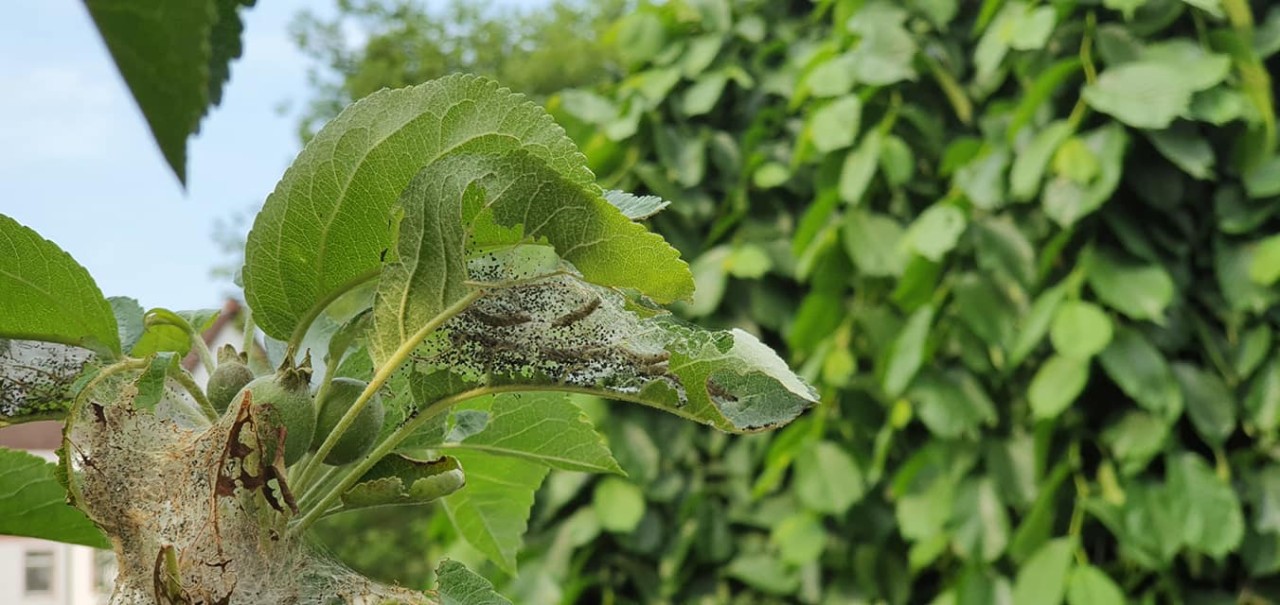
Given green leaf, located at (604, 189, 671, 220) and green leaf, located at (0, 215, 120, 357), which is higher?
green leaf, located at (604, 189, 671, 220)

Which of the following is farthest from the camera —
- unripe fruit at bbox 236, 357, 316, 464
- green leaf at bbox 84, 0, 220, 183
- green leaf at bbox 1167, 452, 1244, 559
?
green leaf at bbox 1167, 452, 1244, 559

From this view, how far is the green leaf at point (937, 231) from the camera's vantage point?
57.2 inches

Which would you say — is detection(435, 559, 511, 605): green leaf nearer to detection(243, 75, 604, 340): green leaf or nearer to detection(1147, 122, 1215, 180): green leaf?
detection(243, 75, 604, 340): green leaf

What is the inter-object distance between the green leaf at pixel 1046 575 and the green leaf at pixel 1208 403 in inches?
8.3

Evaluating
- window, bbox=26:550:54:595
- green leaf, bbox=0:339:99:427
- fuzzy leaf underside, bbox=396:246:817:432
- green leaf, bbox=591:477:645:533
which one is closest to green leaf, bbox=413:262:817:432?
fuzzy leaf underside, bbox=396:246:817:432

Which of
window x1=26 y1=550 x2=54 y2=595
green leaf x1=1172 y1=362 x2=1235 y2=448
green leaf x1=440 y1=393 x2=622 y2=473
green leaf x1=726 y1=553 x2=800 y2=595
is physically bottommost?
window x1=26 y1=550 x2=54 y2=595

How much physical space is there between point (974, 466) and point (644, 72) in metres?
0.84

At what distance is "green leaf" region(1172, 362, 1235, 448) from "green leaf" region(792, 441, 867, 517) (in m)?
0.43

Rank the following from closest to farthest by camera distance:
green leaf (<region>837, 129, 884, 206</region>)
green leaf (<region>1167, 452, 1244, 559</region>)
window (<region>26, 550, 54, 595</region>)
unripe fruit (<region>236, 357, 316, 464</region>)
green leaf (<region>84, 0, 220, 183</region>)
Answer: green leaf (<region>84, 0, 220, 183</region>) < unripe fruit (<region>236, 357, 316, 464</region>) < green leaf (<region>1167, 452, 1244, 559</region>) < green leaf (<region>837, 129, 884, 206</region>) < window (<region>26, 550, 54, 595</region>)

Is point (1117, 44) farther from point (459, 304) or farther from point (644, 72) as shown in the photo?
point (459, 304)

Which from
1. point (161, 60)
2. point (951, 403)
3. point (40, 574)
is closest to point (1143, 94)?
point (951, 403)

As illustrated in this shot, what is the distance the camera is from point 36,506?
381 mm

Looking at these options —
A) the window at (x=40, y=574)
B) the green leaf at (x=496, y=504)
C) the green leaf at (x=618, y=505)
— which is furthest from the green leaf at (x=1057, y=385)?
the window at (x=40, y=574)

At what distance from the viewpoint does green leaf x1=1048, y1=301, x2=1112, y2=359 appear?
1.36m
